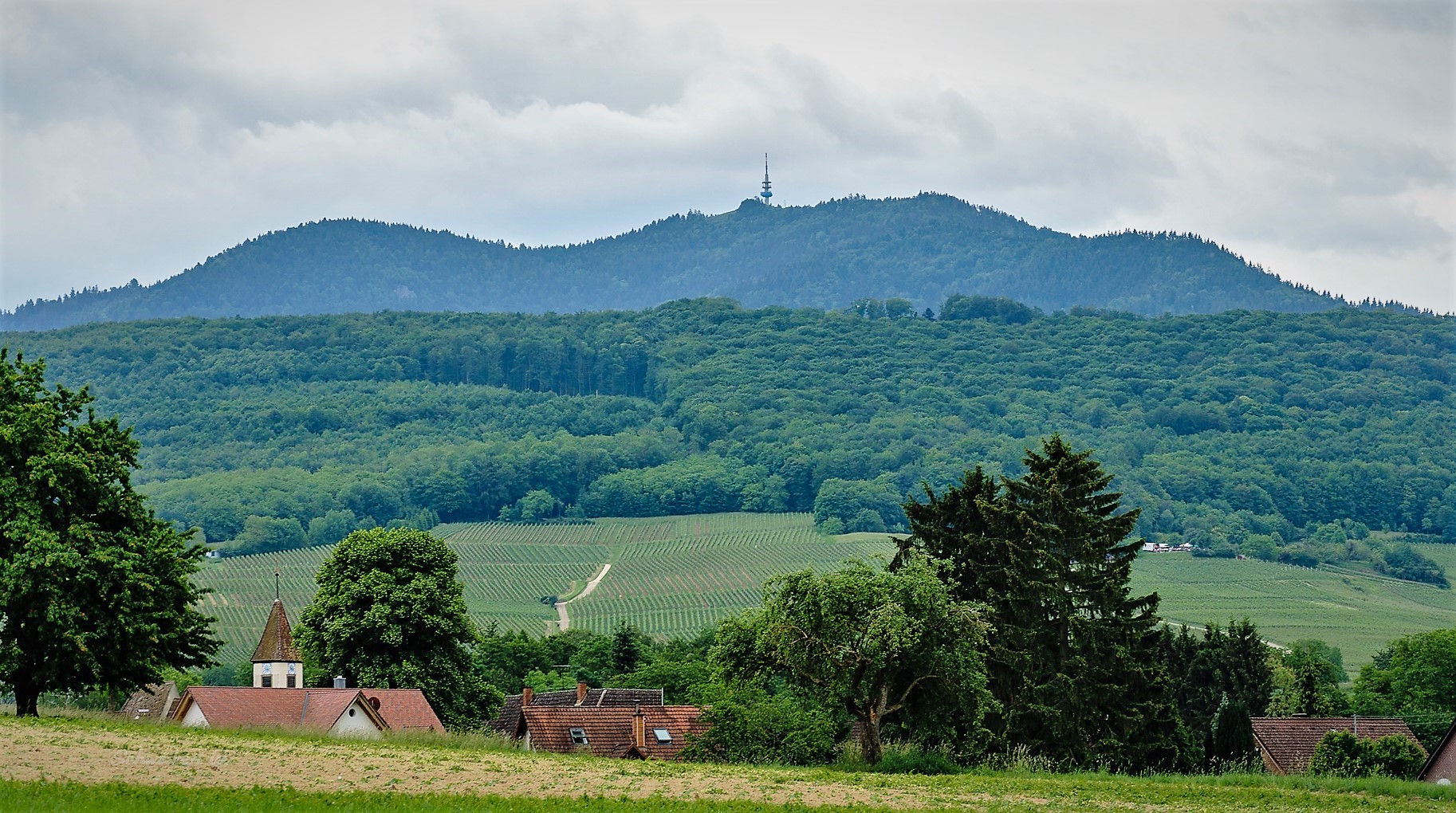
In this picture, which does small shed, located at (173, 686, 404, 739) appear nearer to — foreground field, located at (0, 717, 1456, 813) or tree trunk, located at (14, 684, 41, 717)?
tree trunk, located at (14, 684, 41, 717)

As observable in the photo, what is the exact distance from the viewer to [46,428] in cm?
3525

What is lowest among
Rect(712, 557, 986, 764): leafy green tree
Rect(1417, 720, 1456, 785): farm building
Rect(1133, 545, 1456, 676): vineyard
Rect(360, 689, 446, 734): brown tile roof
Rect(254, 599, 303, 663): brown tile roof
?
Rect(1133, 545, 1456, 676): vineyard

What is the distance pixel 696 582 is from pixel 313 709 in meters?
96.1

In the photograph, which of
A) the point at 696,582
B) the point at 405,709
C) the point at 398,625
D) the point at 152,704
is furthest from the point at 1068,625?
the point at 696,582

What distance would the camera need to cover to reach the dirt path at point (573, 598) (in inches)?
4843

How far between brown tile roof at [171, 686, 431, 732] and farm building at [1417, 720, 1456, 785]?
24.2 m

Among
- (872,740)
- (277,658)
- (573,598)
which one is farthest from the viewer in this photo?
(573,598)

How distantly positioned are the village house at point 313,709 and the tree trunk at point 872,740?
40.2ft

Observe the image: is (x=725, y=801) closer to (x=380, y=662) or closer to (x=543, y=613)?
(x=380, y=662)

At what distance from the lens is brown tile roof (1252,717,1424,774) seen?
52281mm

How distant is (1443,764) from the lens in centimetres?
3597

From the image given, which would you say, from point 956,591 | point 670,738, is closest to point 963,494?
point 956,591

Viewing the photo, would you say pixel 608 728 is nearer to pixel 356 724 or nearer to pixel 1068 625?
pixel 356 724

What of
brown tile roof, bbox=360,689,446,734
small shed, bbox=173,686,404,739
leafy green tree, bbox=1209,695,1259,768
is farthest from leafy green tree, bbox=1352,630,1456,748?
small shed, bbox=173,686,404,739
